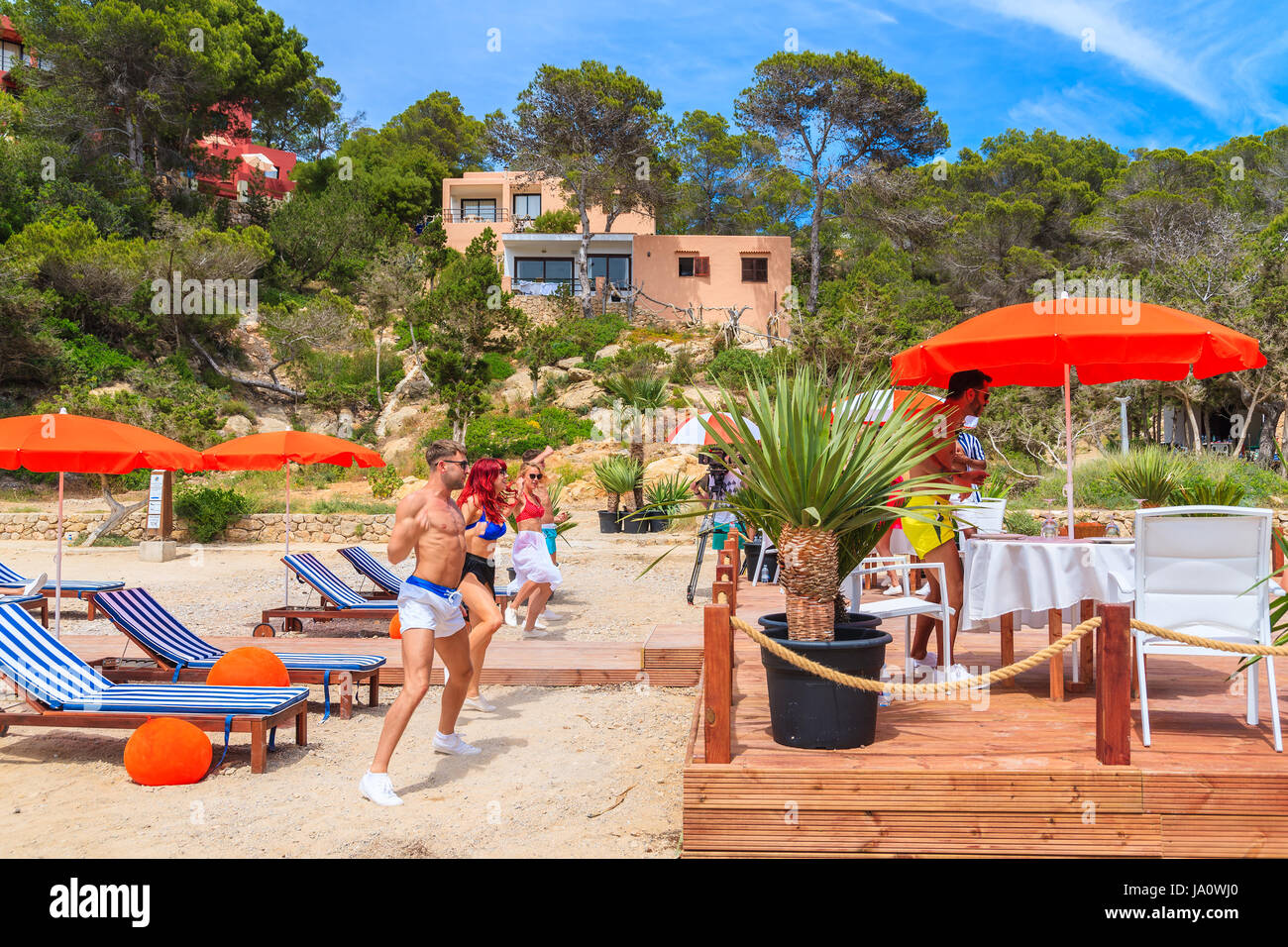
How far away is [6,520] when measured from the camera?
17641mm

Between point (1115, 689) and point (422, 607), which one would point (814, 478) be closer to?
point (1115, 689)

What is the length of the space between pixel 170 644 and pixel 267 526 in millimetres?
11594

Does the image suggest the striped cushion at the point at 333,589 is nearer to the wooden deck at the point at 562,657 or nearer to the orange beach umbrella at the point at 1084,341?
the wooden deck at the point at 562,657

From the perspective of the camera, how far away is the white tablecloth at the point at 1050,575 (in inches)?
173

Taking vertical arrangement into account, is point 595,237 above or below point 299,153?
below

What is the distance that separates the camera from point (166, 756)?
4.76 m

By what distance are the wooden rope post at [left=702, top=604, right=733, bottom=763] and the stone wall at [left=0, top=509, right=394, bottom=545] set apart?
14967mm

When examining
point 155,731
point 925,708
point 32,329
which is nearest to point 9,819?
point 155,731

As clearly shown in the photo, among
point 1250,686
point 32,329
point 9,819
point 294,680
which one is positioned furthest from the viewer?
point 32,329

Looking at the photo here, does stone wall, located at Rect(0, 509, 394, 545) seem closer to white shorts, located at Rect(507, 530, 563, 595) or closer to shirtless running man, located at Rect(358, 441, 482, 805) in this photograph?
white shorts, located at Rect(507, 530, 563, 595)

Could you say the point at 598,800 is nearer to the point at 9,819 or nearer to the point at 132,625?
the point at 9,819
